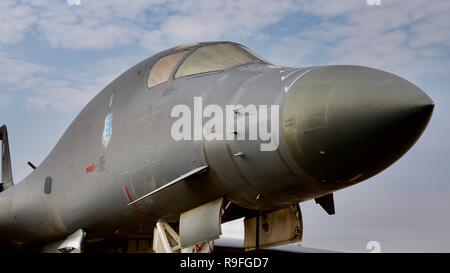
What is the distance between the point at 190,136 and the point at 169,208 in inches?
38.6

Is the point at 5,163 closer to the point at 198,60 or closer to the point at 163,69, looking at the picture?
the point at 163,69

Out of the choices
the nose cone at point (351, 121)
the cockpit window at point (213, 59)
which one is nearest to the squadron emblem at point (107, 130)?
the cockpit window at point (213, 59)

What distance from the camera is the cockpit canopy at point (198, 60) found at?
7031mm

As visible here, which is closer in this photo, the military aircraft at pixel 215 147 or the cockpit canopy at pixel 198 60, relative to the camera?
the military aircraft at pixel 215 147

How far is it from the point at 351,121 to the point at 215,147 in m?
1.51

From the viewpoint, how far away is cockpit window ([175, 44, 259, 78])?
700cm

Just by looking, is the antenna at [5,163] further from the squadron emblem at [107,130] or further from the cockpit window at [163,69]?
the cockpit window at [163,69]

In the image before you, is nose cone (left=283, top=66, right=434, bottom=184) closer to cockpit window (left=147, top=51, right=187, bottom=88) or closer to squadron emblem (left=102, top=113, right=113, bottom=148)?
cockpit window (left=147, top=51, right=187, bottom=88)

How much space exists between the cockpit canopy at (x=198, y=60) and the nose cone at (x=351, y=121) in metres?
1.72

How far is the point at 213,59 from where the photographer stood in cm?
713

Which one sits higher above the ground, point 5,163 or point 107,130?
point 5,163

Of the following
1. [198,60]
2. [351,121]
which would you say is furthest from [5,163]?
[351,121]

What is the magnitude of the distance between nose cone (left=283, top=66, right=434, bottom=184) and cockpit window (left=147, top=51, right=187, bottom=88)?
91.0 inches

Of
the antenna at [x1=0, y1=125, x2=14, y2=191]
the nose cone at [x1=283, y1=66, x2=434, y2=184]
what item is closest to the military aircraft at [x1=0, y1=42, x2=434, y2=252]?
the nose cone at [x1=283, y1=66, x2=434, y2=184]
